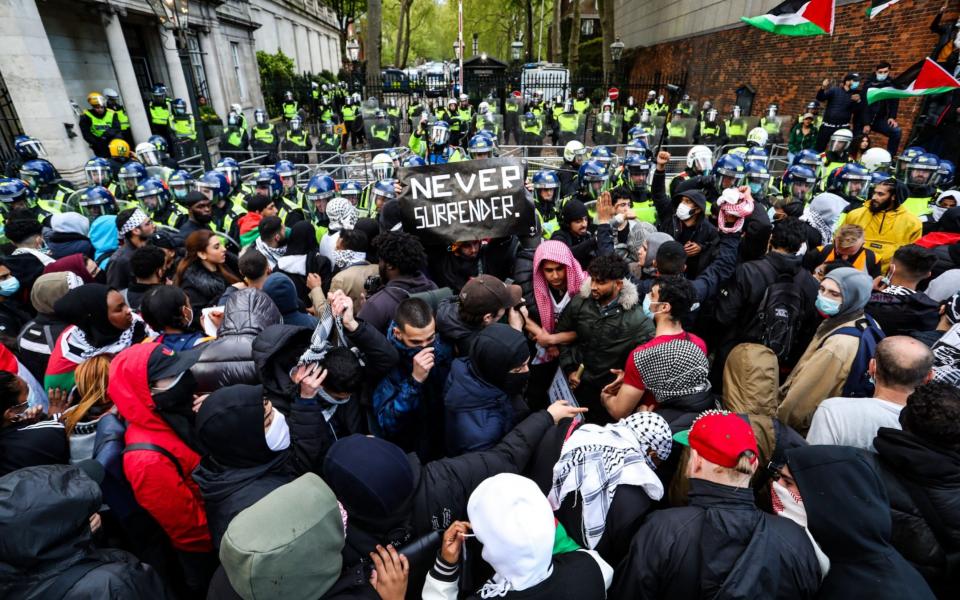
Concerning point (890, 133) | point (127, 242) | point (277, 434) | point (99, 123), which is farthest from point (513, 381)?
point (890, 133)

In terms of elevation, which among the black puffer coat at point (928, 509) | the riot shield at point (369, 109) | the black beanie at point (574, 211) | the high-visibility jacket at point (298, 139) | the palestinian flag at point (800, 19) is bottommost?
the black puffer coat at point (928, 509)

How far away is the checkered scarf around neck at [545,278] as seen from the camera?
3629 mm

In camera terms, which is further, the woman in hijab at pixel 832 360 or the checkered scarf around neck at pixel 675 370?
the woman in hijab at pixel 832 360

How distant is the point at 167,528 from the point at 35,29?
12.3 m

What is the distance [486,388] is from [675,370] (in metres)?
1.05

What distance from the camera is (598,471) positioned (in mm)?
2055

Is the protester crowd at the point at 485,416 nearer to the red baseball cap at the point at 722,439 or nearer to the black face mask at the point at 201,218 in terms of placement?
the red baseball cap at the point at 722,439

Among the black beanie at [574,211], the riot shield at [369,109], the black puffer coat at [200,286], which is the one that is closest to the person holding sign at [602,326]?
the black beanie at [574,211]

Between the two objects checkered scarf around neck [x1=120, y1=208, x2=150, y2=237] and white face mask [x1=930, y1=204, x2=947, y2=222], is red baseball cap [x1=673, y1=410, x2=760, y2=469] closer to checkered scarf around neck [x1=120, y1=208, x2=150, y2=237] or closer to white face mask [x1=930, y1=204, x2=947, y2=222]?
checkered scarf around neck [x1=120, y1=208, x2=150, y2=237]

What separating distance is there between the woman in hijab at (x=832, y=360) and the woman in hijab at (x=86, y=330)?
13.6 feet

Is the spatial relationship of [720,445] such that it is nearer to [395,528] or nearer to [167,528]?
[395,528]

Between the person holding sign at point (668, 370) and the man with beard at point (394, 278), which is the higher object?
the man with beard at point (394, 278)

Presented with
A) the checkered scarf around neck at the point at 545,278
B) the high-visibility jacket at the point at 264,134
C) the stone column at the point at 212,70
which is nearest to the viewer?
the checkered scarf around neck at the point at 545,278

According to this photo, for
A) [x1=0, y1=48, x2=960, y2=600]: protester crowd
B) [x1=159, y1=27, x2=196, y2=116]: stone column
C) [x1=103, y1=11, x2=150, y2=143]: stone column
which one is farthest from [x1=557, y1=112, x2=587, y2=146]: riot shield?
[x1=103, y1=11, x2=150, y2=143]: stone column
